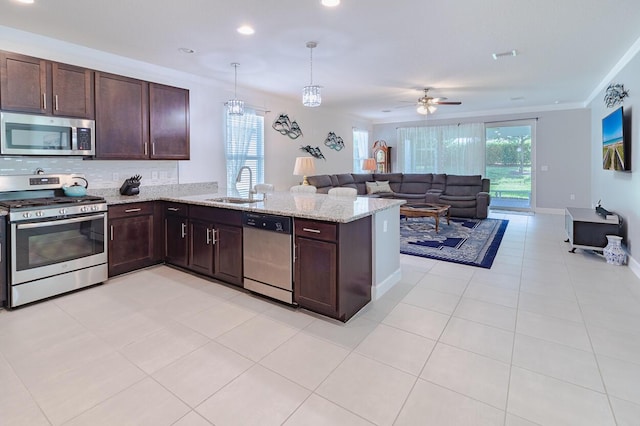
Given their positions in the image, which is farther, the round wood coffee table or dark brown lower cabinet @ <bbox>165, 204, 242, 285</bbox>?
the round wood coffee table

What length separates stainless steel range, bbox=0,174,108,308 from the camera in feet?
9.48

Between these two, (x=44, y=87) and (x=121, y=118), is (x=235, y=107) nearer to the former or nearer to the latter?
(x=121, y=118)

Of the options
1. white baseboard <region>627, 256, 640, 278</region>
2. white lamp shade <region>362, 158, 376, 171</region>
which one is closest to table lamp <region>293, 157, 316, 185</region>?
white lamp shade <region>362, 158, 376, 171</region>

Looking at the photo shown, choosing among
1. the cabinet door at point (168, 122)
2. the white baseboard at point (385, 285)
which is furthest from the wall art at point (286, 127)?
the white baseboard at point (385, 285)

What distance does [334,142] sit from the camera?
8.37 m

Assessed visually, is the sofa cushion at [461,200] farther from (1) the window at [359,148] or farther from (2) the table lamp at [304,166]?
(2) the table lamp at [304,166]

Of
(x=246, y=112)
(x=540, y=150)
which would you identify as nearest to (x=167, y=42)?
(x=246, y=112)

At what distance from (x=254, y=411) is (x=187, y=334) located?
101cm

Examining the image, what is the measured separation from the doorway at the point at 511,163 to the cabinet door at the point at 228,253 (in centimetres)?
779

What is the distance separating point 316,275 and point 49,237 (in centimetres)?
250

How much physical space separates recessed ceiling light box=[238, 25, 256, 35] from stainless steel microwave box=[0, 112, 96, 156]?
1823mm

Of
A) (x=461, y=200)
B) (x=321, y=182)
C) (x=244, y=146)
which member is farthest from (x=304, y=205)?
(x=461, y=200)

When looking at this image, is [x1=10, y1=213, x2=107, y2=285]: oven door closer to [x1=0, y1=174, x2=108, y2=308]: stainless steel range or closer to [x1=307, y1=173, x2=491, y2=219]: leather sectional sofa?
[x1=0, y1=174, x2=108, y2=308]: stainless steel range

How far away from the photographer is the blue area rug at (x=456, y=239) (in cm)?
447
